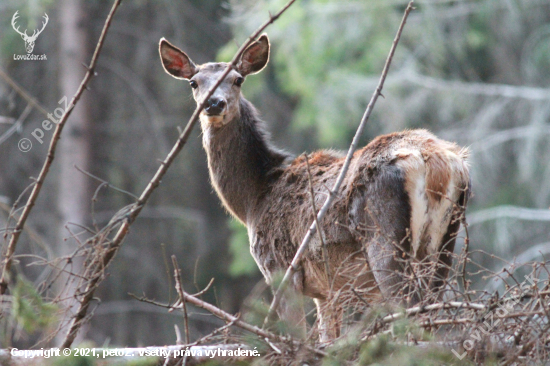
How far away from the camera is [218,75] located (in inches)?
222

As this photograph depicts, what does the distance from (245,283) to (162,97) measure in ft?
16.8

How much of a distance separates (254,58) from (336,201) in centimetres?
192

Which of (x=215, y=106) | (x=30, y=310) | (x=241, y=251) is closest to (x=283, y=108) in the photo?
(x=241, y=251)

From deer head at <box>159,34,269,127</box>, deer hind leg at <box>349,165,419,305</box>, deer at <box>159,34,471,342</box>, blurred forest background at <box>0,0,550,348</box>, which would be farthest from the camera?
blurred forest background at <box>0,0,550,348</box>

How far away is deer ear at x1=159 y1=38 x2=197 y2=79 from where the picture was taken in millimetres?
5941

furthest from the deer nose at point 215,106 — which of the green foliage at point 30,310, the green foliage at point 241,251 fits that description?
the green foliage at point 241,251

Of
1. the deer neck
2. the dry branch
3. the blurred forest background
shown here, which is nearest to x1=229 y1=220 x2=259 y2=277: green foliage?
the blurred forest background

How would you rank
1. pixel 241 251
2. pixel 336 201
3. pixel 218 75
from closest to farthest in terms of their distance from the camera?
pixel 336 201, pixel 218 75, pixel 241 251

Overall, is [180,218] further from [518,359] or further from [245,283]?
[518,359]

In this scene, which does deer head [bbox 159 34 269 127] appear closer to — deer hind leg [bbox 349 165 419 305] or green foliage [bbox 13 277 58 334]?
deer hind leg [bbox 349 165 419 305]

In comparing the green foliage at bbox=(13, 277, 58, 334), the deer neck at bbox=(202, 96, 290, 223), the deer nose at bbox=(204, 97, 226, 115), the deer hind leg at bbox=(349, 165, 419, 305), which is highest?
the deer nose at bbox=(204, 97, 226, 115)

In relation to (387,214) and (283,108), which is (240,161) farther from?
(283,108)

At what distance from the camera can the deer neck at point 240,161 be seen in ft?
18.9

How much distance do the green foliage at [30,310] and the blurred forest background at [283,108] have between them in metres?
9.64
